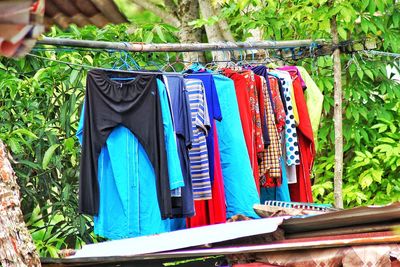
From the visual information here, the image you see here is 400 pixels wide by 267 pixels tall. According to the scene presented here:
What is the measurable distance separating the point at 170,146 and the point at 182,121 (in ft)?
0.57

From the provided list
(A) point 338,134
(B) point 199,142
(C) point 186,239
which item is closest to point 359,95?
(A) point 338,134

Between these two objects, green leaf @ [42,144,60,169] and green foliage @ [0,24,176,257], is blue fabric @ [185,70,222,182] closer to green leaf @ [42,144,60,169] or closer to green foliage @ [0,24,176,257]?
green foliage @ [0,24,176,257]

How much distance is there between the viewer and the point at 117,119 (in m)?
4.45

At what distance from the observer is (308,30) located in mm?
6195

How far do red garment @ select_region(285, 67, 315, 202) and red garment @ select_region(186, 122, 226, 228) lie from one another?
75cm

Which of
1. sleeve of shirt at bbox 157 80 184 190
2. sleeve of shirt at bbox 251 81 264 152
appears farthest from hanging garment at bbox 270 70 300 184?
sleeve of shirt at bbox 157 80 184 190

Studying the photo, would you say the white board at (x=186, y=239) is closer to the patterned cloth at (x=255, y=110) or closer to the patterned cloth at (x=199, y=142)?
the patterned cloth at (x=199, y=142)

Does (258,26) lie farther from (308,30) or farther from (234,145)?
(234,145)

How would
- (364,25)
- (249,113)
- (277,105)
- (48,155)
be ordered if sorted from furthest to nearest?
(364,25) < (48,155) < (277,105) < (249,113)

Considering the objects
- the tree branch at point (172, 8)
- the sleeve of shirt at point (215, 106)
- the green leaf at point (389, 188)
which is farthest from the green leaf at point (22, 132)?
the green leaf at point (389, 188)

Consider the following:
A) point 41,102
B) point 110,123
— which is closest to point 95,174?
point 110,123

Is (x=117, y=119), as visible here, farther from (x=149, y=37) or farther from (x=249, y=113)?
(x=149, y=37)

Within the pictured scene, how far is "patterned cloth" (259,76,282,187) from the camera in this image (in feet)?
16.6

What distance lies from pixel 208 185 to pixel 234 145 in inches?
12.4
